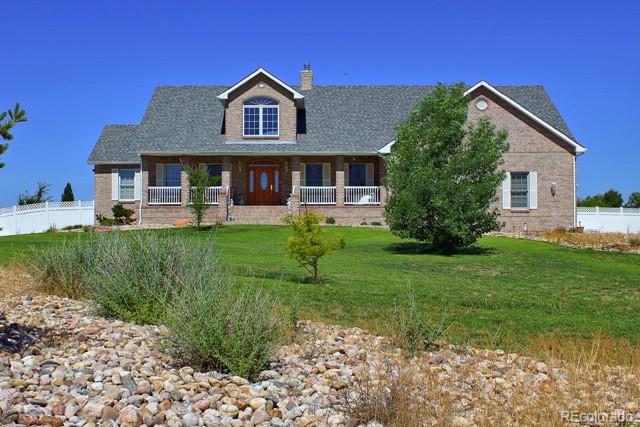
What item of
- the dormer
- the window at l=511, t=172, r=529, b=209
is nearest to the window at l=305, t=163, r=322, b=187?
the dormer

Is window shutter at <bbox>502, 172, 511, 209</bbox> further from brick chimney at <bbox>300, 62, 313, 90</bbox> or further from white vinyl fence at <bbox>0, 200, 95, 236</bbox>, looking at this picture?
white vinyl fence at <bbox>0, 200, 95, 236</bbox>

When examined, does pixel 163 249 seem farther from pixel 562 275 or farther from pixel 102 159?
pixel 102 159

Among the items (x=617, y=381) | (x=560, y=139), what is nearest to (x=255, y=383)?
(x=617, y=381)

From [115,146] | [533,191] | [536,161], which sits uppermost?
[115,146]

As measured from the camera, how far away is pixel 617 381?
5648 mm

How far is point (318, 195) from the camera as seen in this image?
28.9 metres

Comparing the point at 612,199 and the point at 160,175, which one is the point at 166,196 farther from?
the point at 612,199

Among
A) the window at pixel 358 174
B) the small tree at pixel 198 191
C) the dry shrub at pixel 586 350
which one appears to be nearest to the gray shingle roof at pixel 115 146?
the small tree at pixel 198 191

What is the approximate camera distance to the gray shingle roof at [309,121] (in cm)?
2884

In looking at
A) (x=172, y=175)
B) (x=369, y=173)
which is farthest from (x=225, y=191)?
Result: (x=369, y=173)

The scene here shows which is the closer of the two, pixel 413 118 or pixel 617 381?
pixel 617 381

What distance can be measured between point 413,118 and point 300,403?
51.5 feet

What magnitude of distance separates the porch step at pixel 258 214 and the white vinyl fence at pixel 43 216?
701 centimetres

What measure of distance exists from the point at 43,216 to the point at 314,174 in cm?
1216
